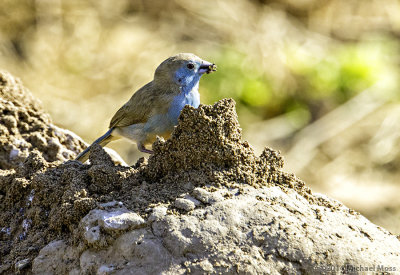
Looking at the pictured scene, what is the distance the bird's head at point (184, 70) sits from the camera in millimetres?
4477

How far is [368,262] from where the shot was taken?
2.56 meters

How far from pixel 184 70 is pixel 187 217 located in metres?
2.19

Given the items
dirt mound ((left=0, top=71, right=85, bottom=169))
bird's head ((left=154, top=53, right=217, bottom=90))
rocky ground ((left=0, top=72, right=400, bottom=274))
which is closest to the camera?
rocky ground ((left=0, top=72, right=400, bottom=274))

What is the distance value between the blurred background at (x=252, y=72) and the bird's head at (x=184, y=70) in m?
3.41

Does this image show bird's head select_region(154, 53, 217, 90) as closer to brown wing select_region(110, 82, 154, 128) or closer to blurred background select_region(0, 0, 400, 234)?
brown wing select_region(110, 82, 154, 128)

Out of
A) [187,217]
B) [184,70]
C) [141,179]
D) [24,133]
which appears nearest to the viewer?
[187,217]

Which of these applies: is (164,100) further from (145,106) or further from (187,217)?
(187,217)

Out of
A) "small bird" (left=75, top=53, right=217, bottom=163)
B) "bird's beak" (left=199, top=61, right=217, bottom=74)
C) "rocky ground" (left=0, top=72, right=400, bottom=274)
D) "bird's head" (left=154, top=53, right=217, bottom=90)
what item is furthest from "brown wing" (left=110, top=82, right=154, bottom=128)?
"rocky ground" (left=0, top=72, right=400, bottom=274)

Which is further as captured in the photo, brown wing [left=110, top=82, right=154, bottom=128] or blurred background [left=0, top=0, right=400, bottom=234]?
blurred background [left=0, top=0, right=400, bottom=234]

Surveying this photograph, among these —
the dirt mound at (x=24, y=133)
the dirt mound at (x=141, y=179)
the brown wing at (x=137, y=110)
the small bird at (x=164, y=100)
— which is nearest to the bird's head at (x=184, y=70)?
the small bird at (x=164, y=100)

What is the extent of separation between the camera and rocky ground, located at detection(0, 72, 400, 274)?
243 centimetres

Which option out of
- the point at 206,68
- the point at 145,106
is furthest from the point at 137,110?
the point at 206,68

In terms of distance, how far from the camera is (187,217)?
8.20 ft

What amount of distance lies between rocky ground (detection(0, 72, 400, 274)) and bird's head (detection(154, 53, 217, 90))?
144 centimetres
